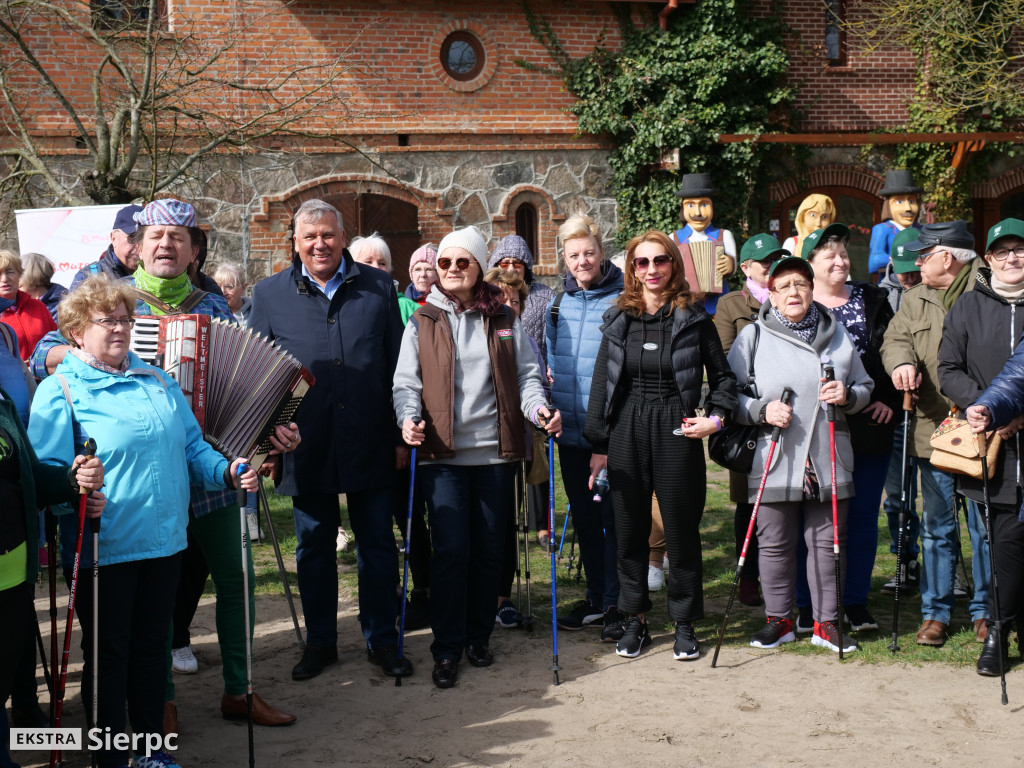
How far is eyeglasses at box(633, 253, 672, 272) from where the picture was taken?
5.46m

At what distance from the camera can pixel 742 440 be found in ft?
18.4

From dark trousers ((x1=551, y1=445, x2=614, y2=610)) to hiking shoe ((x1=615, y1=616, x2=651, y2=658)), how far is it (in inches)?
13.8

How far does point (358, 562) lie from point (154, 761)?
157cm

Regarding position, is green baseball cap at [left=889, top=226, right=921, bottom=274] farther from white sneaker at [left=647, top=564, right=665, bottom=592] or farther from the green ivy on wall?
the green ivy on wall

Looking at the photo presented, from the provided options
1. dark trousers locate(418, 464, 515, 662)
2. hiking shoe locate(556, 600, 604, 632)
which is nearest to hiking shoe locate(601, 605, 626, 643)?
hiking shoe locate(556, 600, 604, 632)

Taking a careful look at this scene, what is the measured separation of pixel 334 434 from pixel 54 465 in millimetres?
1663

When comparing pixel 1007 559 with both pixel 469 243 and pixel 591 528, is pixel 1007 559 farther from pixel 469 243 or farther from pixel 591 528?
pixel 469 243

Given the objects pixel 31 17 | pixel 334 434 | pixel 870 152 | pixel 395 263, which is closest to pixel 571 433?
pixel 334 434

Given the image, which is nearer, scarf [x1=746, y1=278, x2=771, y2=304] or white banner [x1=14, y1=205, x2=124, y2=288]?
scarf [x1=746, y1=278, x2=771, y2=304]

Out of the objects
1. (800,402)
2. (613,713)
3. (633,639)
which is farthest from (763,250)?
(613,713)

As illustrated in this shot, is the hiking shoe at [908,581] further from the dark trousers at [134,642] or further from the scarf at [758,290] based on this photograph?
the dark trousers at [134,642]

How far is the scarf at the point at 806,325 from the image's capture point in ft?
18.3

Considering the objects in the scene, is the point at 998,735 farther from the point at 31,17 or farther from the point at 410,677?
the point at 31,17

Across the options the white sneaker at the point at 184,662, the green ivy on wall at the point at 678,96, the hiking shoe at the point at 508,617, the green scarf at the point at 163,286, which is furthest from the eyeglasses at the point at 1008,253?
the green ivy on wall at the point at 678,96
